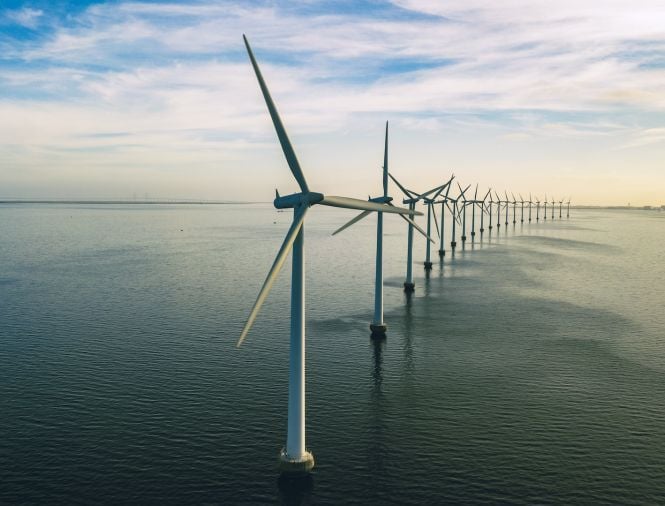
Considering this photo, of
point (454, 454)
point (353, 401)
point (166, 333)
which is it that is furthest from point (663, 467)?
point (166, 333)

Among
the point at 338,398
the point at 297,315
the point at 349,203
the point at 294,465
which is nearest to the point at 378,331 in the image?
the point at 338,398

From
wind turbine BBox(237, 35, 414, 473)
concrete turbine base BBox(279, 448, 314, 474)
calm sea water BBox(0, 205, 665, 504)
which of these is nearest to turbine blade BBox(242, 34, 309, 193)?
wind turbine BBox(237, 35, 414, 473)

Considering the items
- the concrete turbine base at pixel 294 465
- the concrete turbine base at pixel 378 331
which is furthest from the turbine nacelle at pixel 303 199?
the concrete turbine base at pixel 378 331

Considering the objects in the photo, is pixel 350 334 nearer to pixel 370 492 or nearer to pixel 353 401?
pixel 353 401

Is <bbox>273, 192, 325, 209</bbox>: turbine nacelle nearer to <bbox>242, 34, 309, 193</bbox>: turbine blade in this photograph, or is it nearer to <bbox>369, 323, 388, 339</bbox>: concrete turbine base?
<bbox>242, 34, 309, 193</bbox>: turbine blade

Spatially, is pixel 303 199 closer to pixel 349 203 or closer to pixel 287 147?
pixel 287 147

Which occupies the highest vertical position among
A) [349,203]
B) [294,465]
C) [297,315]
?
[349,203]

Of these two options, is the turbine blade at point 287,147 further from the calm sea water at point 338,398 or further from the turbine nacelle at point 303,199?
the calm sea water at point 338,398

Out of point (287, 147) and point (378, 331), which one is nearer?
point (287, 147)

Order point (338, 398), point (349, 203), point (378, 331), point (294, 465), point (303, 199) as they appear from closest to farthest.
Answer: point (303, 199) < point (294, 465) < point (349, 203) < point (338, 398) < point (378, 331)
